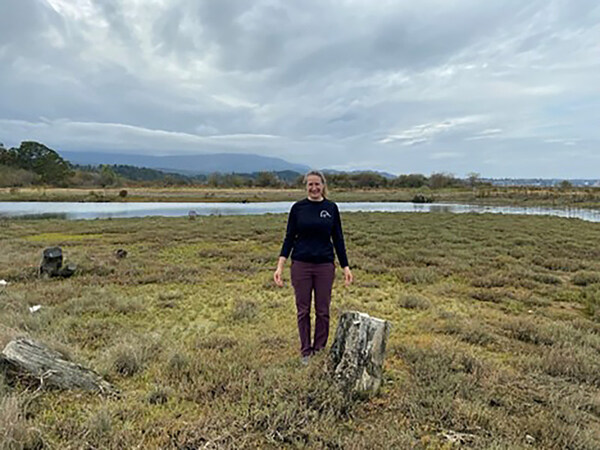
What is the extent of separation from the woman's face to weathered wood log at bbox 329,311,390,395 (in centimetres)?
132

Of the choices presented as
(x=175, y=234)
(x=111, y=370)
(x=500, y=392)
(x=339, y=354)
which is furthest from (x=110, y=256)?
(x=500, y=392)

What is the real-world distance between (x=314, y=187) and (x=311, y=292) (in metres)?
1.20

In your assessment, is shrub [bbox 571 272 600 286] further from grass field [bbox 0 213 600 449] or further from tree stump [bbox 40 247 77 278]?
tree stump [bbox 40 247 77 278]

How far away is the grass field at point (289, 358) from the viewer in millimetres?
2869

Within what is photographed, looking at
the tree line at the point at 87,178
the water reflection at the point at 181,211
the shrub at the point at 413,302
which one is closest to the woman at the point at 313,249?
the shrub at the point at 413,302

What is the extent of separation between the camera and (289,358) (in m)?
4.33

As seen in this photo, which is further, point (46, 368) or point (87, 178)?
point (87, 178)

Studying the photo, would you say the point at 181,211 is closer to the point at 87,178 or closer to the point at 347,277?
the point at 347,277

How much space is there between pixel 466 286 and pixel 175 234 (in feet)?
47.9

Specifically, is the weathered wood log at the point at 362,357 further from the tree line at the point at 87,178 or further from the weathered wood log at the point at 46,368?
the tree line at the point at 87,178

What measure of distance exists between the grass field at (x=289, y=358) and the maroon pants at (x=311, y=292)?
1.23 feet

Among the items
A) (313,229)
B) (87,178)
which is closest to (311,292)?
(313,229)

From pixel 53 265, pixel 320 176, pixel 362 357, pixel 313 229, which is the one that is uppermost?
pixel 320 176

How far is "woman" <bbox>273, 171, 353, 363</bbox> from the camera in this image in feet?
13.1
